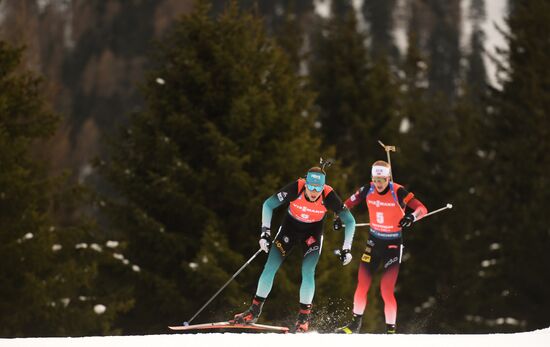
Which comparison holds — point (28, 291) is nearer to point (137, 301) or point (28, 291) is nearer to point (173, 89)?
point (137, 301)

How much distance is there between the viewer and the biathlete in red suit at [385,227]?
12375mm

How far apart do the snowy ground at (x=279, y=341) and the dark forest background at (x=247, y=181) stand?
15.4 feet

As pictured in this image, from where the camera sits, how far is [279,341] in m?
10.9

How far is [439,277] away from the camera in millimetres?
32594

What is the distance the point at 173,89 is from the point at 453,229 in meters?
14.9

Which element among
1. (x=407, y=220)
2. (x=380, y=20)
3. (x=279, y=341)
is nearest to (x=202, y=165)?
(x=407, y=220)

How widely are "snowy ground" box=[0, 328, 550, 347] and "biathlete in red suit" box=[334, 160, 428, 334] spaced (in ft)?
3.93

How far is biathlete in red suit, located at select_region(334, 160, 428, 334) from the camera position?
1238 centimetres

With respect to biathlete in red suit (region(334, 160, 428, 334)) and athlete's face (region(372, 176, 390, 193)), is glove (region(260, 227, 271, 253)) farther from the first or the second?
athlete's face (region(372, 176, 390, 193))

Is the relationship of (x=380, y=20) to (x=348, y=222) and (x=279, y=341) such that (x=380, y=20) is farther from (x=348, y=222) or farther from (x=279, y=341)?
(x=279, y=341)

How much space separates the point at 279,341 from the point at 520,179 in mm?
23483

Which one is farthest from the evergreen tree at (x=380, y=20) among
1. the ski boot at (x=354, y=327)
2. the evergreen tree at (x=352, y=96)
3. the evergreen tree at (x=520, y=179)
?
the ski boot at (x=354, y=327)

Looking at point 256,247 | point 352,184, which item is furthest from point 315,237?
point 352,184

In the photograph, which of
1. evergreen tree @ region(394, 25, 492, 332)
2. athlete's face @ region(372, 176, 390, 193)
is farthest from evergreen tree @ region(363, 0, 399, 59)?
athlete's face @ region(372, 176, 390, 193)
